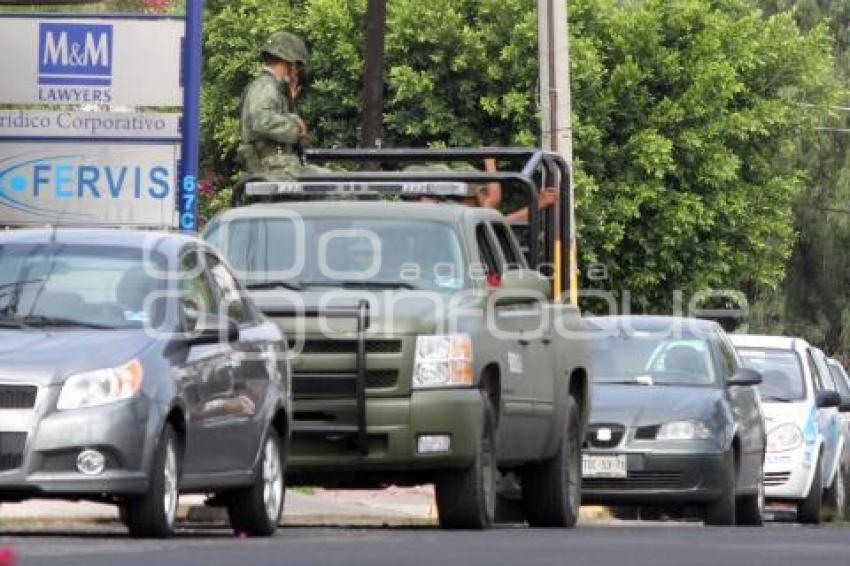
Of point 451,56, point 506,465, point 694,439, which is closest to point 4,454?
point 506,465

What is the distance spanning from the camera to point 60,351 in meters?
13.3

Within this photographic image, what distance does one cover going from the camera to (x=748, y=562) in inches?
485

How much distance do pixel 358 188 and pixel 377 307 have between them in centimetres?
184

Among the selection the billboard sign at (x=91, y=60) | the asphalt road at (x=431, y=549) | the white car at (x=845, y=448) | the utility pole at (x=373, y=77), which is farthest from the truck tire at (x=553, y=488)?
the utility pole at (x=373, y=77)

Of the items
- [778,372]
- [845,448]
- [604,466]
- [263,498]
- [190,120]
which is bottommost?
[263,498]

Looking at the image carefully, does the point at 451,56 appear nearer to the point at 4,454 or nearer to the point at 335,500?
the point at 335,500

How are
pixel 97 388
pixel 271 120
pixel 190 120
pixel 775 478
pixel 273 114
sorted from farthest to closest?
pixel 775 478 → pixel 190 120 → pixel 273 114 → pixel 271 120 → pixel 97 388

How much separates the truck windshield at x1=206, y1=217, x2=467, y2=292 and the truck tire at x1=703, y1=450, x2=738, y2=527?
4.44 meters

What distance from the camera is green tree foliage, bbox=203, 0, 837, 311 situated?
42969 mm

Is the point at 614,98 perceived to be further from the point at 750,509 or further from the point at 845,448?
the point at 750,509

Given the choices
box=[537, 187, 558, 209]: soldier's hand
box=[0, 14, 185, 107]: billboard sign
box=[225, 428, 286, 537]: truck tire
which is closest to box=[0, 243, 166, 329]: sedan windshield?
box=[225, 428, 286, 537]: truck tire

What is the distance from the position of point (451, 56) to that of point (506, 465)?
26.7 m

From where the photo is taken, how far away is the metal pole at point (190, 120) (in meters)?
21.6

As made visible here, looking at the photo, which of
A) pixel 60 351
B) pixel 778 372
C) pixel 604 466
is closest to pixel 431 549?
pixel 60 351
